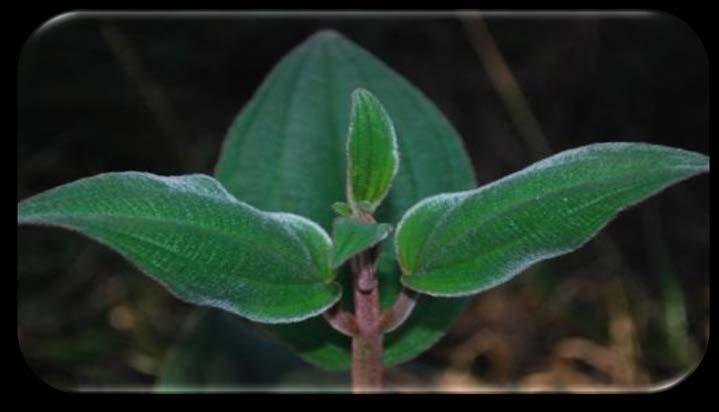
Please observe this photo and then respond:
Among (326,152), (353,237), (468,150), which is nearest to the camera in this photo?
(353,237)

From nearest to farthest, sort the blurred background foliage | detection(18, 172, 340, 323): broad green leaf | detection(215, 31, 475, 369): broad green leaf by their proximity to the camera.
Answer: detection(18, 172, 340, 323): broad green leaf < detection(215, 31, 475, 369): broad green leaf < the blurred background foliage

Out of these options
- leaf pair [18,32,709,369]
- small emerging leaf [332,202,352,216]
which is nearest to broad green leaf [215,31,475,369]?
leaf pair [18,32,709,369]

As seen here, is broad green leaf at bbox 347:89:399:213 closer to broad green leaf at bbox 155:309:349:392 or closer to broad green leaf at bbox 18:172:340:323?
broad green leaf at bbox 18:172:340:323

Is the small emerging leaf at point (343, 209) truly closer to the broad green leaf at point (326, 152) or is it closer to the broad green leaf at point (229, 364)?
the broad green leaf at point (326, 152)

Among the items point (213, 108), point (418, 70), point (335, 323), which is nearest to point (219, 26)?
point (213, 108)

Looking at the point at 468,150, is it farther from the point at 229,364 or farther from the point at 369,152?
the point at 369,152

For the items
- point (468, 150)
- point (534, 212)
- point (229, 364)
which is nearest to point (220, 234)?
point (534, 212)

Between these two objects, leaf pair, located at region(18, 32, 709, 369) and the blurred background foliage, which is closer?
leaf pair, located at region(18, 32, 709, 369)
